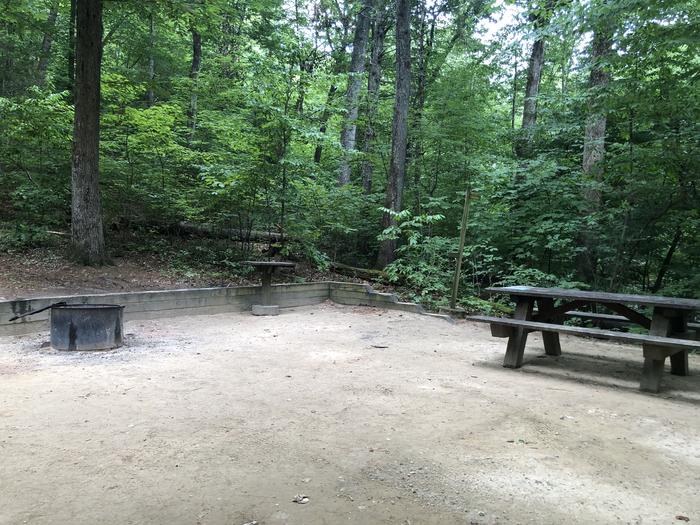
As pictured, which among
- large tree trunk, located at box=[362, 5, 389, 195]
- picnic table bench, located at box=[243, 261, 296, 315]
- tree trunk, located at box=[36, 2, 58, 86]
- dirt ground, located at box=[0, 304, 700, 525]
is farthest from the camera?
large tree trunk, located at box=[362, 5, 389, 195]

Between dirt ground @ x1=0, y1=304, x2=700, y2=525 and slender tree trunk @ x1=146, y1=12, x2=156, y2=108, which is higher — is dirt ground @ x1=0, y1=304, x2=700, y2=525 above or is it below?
below

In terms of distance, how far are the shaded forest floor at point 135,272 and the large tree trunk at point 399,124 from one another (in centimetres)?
109

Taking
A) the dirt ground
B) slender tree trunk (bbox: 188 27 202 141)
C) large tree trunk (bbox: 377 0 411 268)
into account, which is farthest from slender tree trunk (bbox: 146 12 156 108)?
the dirt ground

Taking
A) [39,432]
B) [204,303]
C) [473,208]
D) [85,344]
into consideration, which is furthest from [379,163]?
[39,432]

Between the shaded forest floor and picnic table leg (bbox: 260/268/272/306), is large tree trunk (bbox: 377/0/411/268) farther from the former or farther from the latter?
picnic table leg (bbox: 260/268/272/306)

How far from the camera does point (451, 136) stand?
10727 mm

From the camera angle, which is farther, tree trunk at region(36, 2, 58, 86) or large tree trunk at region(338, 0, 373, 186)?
large tree trunk at region(338, 0, 373, 186)

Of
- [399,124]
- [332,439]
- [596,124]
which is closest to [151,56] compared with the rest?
[399,124]

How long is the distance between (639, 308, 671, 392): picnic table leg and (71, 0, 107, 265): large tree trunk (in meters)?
7.85

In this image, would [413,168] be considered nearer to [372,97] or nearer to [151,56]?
[372,97]

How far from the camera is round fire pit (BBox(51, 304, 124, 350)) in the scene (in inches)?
185

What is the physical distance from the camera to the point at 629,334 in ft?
13.8

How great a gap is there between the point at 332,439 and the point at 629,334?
3.06 metres

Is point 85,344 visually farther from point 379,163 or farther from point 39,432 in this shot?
point 379,163
